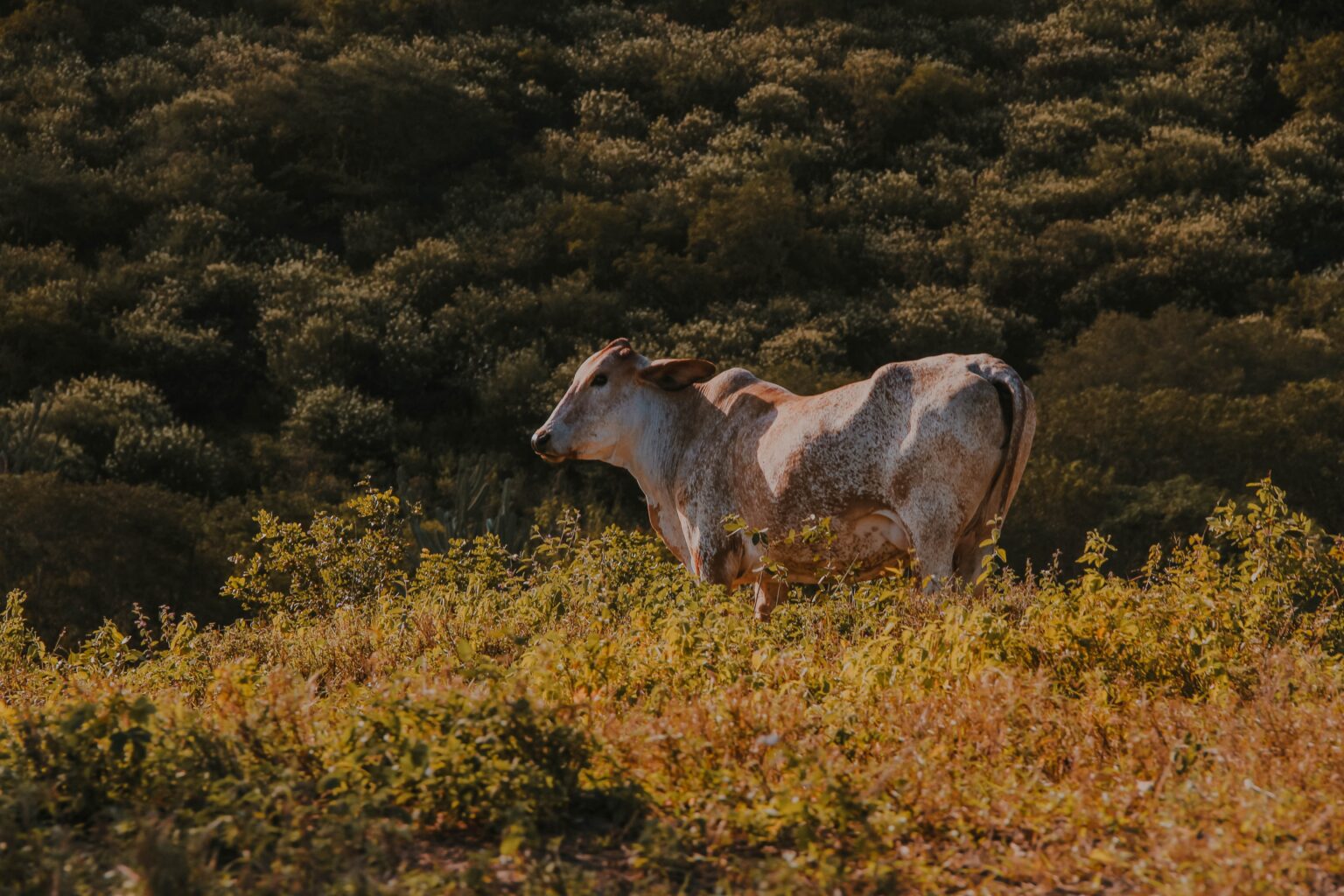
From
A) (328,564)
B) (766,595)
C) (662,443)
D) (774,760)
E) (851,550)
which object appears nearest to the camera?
(774,760)

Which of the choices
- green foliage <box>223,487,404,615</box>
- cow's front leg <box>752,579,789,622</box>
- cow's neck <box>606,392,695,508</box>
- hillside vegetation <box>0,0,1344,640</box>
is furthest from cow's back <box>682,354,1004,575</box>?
hillside vegetation <box>0,0,1344,640</box>

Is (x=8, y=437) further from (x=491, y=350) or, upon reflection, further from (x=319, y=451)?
(x=491, y=350)

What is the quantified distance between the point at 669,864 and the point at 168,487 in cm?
2191

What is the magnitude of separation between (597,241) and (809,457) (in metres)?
25.9

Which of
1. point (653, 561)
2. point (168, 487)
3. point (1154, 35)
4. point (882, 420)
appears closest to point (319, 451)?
point (168, 487)

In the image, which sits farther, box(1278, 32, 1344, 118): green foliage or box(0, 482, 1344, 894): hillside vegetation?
box(1278, 32, 1344, 118): green foliage

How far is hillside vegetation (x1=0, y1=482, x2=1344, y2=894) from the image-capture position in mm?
3980

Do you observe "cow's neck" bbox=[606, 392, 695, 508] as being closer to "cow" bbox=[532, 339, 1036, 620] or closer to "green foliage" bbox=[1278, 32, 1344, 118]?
"cow" bbox=[532, 339, 1036, 620]

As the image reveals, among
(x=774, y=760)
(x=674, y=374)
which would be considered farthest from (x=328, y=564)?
(x=774, y=760)

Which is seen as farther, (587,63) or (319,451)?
(587,63)

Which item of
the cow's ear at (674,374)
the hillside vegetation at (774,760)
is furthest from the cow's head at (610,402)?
the hillside vegetation at (774,760)

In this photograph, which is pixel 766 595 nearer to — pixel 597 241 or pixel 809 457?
pixel 809 457

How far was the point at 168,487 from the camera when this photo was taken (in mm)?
24766

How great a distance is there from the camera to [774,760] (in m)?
4.47
